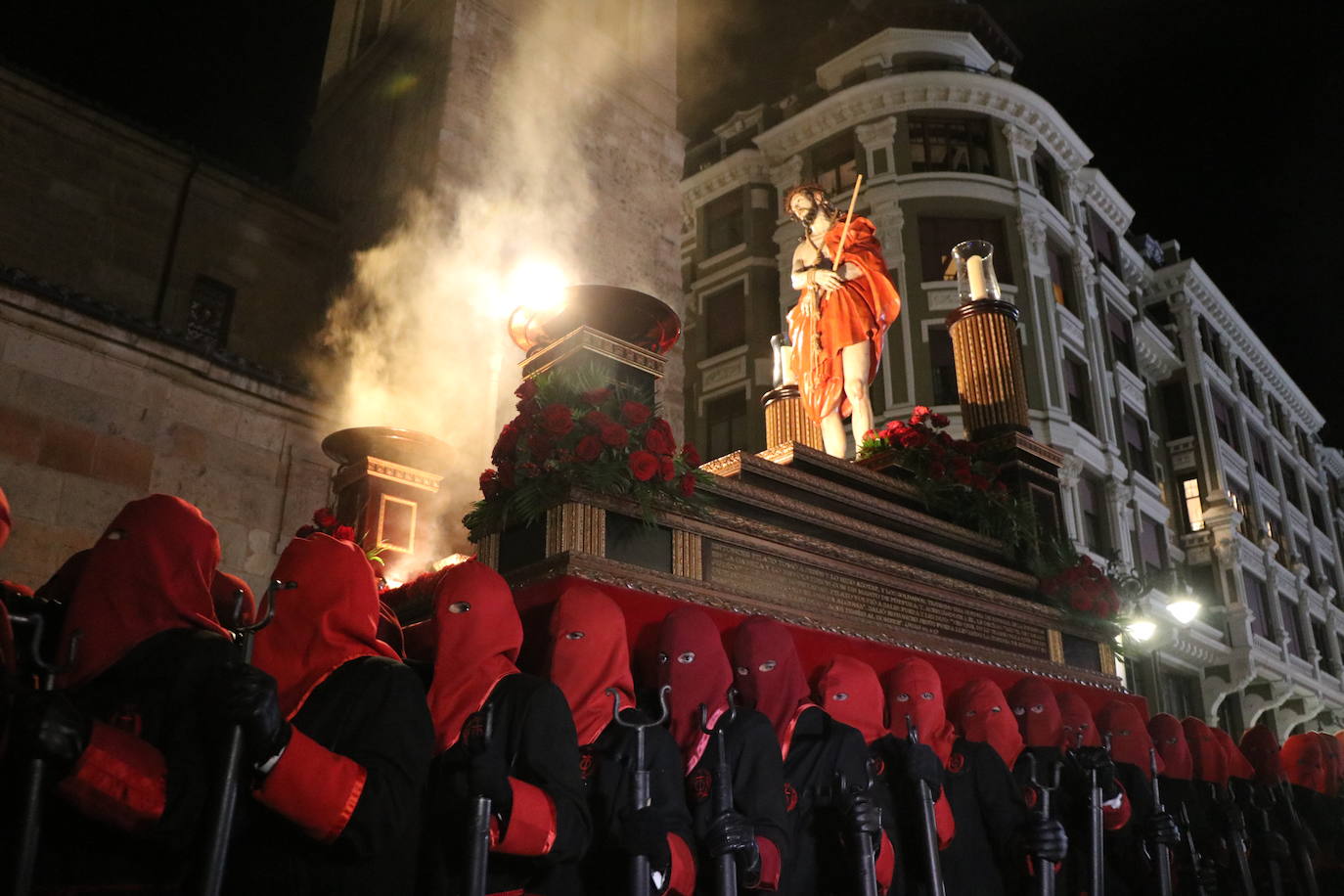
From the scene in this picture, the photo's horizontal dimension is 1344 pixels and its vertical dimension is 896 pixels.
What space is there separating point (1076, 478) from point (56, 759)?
79.2ft

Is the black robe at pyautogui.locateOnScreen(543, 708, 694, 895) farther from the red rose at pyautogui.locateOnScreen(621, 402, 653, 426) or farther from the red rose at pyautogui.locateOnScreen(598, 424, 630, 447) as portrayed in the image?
the red rose at pyautogui.locateOnScreen(621, 402, 653, 426)

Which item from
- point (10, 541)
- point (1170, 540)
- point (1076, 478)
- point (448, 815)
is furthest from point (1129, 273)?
point (448, 815)

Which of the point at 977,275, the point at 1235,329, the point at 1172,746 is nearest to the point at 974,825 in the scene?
the point at 1172,746

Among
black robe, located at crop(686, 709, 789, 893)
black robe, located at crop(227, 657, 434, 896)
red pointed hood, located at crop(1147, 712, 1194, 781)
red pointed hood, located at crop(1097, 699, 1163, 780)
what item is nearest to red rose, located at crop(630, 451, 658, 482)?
black robe, located at crop(686, 709, 789, 893)

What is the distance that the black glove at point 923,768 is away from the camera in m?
4.42

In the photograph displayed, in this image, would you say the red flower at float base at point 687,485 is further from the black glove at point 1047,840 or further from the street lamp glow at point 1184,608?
the street lamp glow at point 1184,608

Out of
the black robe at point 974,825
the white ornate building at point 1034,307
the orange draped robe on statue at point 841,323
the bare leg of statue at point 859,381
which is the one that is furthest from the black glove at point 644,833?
the white ornate building at point 1034,307

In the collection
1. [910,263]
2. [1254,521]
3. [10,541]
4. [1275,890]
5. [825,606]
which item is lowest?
[1275,890]

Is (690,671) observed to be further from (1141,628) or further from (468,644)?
(1141,628)

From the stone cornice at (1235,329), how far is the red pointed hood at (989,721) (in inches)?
1200

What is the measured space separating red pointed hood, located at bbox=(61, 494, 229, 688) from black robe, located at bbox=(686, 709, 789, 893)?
196 centimetres

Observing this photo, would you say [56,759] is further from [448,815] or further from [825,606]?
[825,606]

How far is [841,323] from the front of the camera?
9.27 m

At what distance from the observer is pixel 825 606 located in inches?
245
